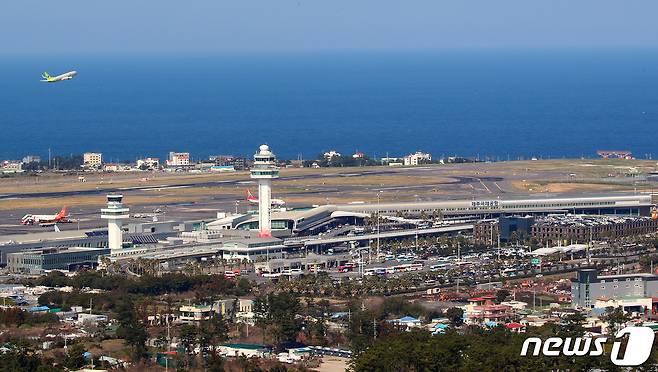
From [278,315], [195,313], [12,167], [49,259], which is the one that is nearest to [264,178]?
[49,259]

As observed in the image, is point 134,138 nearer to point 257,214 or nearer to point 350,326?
point 257,214

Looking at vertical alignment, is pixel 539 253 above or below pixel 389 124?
below

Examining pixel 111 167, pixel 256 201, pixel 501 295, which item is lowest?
pixel 501 295

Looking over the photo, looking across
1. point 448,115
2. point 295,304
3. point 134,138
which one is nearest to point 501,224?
point 295,304

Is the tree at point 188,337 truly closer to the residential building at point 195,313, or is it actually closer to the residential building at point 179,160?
the residential building at point 195,313

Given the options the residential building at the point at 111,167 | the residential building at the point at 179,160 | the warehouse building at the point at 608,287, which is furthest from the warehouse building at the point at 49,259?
the residential building at the point at 179,160

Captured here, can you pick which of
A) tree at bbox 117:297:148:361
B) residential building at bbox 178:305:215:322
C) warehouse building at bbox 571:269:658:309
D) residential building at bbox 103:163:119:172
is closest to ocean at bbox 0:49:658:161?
residential building at bbox 103:163:119:172

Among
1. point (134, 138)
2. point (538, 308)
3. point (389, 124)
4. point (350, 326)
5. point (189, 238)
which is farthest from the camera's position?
point (389, 124)

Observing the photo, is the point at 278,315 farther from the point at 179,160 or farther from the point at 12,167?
the point at 179,160
